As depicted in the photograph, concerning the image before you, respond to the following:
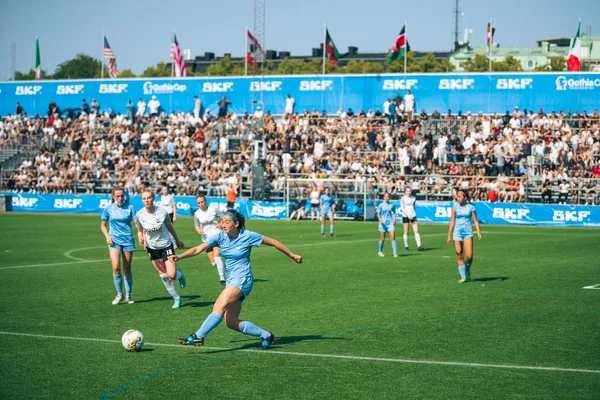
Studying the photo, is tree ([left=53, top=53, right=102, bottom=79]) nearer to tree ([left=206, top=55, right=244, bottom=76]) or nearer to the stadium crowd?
tree ([left=206, top=55, right=244, bottom=76])

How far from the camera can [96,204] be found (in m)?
52.4

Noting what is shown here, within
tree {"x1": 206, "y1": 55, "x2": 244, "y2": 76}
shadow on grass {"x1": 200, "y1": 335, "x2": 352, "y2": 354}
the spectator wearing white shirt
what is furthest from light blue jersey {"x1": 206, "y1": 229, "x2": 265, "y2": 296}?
tree {"x1": 206, "y1": 55, "x2": 244, "y2": 76}

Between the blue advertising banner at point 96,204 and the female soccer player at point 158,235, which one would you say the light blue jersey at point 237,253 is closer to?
the female soccer player at point 158,235

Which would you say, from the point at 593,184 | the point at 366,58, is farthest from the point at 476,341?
the point at 366,58

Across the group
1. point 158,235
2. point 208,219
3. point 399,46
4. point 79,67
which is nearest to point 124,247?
point 158,235

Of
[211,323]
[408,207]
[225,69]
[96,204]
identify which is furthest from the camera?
[225,69]

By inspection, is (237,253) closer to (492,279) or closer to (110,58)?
(492,279)

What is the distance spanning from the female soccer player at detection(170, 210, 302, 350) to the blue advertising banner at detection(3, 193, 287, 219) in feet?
115

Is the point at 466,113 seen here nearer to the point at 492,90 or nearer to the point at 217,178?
the point at 492,90

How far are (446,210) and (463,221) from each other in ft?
80.9

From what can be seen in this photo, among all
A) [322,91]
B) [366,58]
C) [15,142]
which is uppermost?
[366,58]

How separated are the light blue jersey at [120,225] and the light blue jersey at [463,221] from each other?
811 cm

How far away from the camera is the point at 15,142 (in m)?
60.6

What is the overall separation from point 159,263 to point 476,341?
6684 mm
